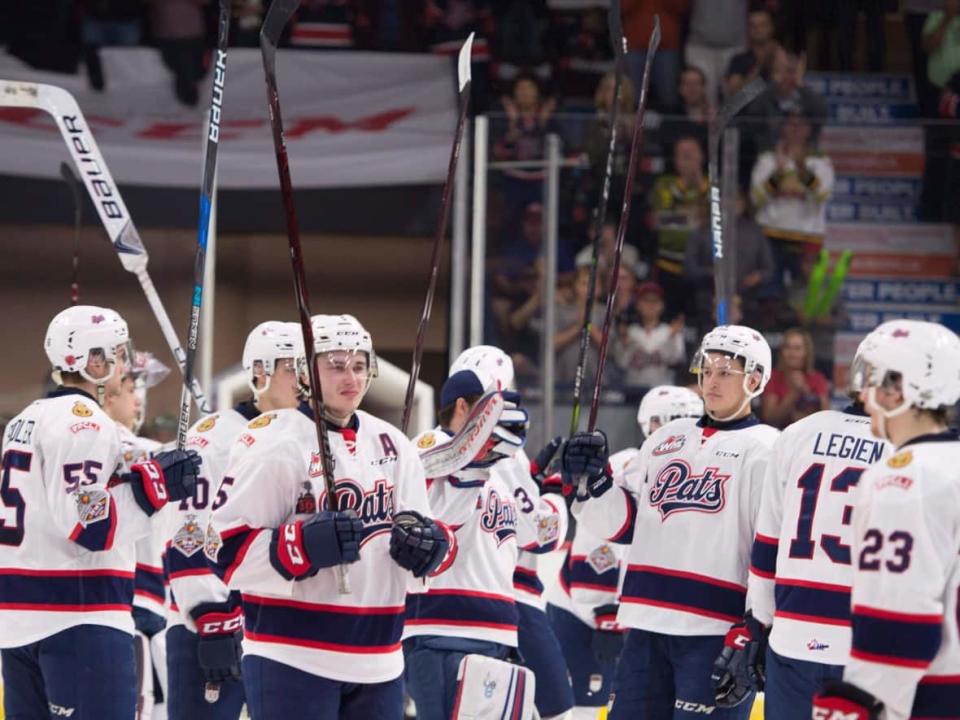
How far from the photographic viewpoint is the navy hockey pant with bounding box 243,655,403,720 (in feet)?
11.2

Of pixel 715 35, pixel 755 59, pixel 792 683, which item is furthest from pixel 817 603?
pixel 715 35

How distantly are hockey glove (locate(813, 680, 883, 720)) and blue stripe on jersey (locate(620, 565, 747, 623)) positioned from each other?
1164mm

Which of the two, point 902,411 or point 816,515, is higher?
point 902,411

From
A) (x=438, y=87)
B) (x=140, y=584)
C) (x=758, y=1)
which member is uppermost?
(x=758, y=1)

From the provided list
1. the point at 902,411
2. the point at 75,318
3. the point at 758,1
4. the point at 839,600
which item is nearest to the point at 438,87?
the point at 758,1

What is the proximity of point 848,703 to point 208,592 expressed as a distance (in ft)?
6.39

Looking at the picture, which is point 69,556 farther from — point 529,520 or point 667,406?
point 667,406

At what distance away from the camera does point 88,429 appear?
385cm

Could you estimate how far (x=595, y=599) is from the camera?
220 inches

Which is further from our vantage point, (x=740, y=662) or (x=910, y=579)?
(x=740, y=662)

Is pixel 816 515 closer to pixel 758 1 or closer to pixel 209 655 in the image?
pixel 209 655

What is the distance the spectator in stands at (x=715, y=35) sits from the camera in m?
9.12

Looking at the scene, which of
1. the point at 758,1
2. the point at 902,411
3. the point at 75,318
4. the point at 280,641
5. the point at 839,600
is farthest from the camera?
the point at 758,1

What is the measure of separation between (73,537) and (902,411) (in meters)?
1.93
